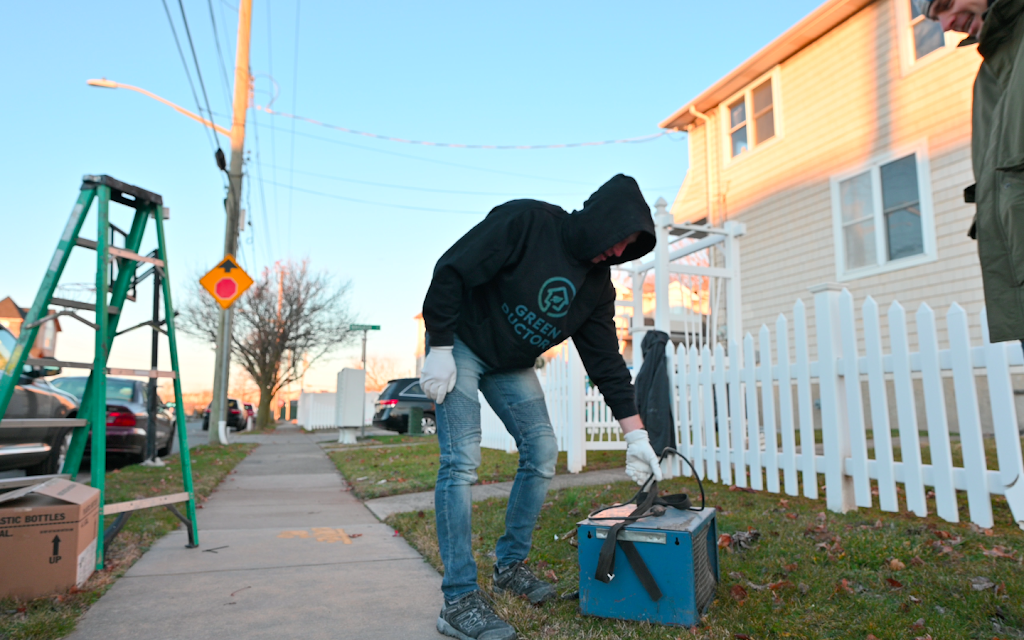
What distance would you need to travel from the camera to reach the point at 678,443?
590cm

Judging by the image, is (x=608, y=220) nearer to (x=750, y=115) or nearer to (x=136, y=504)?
(x=136, y=504)

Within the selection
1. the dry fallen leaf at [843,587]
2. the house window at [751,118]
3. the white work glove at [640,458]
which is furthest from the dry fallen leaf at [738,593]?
the house window at [751,118]

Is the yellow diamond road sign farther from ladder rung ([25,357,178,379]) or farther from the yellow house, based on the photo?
the yellow house

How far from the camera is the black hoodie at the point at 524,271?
96.1 inches

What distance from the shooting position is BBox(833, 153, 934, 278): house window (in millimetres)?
9742

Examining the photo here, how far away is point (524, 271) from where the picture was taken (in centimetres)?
253

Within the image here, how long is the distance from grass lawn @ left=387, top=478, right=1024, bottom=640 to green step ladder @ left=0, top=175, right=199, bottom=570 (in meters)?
1.57

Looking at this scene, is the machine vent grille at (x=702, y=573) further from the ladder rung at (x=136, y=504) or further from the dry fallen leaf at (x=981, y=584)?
the ladder rung at (x=136, y=504)

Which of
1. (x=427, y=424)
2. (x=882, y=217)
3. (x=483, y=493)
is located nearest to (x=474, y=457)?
(x=483, y=493)

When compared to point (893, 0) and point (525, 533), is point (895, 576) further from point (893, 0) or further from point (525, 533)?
point (893, 0)

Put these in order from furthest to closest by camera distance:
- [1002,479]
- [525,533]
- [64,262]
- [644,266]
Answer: [644,266] → [1002,479] → [64,262] → [525,533]

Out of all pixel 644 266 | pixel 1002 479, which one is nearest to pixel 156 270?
pixel 1002 479

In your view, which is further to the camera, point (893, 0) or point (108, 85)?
point (108, 85)

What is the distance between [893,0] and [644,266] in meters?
6.88
